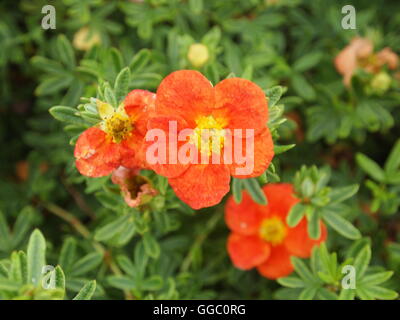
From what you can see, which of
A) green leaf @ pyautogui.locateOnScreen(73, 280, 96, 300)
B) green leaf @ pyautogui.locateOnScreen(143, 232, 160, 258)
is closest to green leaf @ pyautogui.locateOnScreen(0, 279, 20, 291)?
green leaf @ pyautogui.locateOnScreen(73, 280, 96, 300)

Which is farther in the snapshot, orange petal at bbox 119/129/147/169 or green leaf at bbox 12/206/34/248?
green leaf at bbox 12/206/34/248

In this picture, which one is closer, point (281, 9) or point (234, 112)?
point (234, 112)

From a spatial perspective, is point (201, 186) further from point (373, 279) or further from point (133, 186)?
point (373, 279)

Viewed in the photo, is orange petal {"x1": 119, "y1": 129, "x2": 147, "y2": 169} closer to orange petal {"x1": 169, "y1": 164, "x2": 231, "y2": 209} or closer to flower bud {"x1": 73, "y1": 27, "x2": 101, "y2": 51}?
orange petal {"x1": 169, "y1": 164, "x2": 231, "y2": 209}

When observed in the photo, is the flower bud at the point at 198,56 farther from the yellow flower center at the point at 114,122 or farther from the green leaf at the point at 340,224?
the green leaf at the point at 340,224

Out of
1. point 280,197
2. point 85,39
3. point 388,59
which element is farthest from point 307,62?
point 85,39

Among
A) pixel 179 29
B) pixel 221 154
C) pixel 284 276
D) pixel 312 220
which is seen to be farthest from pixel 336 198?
pixel 179 29
